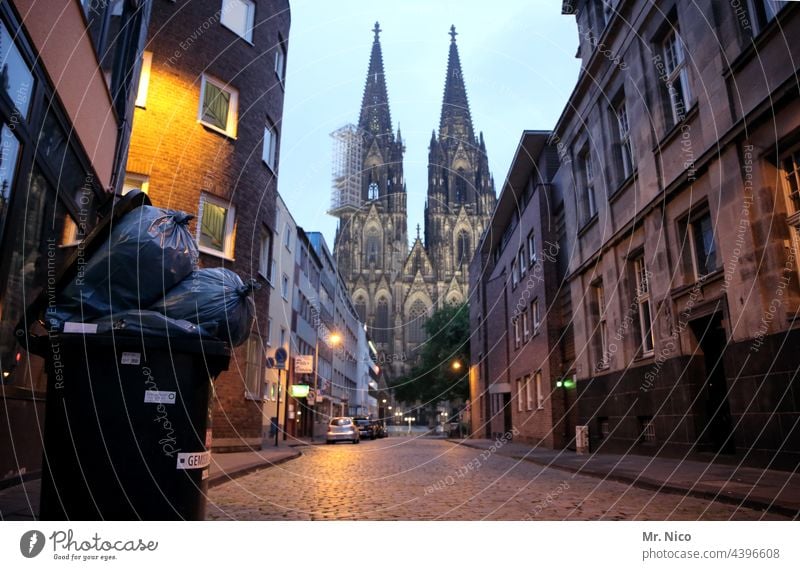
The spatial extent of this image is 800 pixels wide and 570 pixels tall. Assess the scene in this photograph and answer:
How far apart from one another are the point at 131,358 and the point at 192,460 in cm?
68

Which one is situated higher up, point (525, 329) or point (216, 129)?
point (216, 129)

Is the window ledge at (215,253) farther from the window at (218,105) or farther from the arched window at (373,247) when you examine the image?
the arched window at (373,247)

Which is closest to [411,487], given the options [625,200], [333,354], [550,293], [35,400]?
[35,400]

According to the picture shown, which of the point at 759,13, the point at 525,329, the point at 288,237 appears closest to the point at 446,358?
the point at 288,237

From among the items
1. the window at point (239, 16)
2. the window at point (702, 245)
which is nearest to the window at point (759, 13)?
the window at point (702, 245)

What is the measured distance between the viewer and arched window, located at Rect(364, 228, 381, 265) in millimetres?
95938

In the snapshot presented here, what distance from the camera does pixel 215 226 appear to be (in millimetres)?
16188

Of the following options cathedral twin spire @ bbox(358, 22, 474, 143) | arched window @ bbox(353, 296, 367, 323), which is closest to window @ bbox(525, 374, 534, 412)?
arched window @ bbox(353, 296, 367, 323)

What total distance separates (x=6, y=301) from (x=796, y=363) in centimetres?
950

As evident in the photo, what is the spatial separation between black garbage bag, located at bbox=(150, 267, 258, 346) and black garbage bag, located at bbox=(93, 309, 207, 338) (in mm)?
103

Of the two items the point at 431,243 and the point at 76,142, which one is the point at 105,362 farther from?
the point at 431,243

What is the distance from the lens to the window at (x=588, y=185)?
17625mm

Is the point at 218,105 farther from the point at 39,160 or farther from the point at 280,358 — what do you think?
the point at 39,160

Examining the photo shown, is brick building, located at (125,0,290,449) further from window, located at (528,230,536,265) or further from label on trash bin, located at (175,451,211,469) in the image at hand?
label on trash bin, located at (175,451,211,469)
